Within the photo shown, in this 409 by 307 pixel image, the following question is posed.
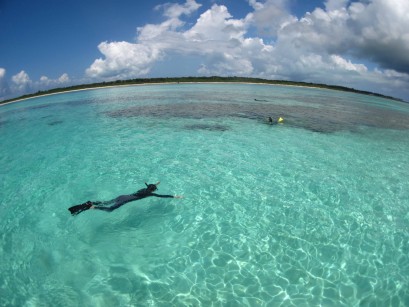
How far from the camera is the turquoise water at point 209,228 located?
6590 millimetres

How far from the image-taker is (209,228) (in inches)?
350

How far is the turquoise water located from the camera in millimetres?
6590

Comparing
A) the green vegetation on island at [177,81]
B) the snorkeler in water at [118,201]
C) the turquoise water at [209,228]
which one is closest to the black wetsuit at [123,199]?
the snorkeler in water at [118,201]

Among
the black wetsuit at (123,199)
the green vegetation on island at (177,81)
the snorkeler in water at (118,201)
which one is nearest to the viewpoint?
the snorkeler in water at (118,201)

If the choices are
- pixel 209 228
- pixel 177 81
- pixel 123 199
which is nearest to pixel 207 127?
pixel 123 199

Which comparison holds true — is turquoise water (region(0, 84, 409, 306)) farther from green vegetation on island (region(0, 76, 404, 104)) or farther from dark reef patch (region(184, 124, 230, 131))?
green vegetation on island (region(0, 76, 404, 104))

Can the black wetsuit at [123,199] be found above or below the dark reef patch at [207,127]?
below

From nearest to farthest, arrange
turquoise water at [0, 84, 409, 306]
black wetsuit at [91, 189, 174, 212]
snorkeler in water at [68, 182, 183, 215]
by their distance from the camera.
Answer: turquoise water at [0, 84, 409, 306] < snorkeler in water at [68, 182, 183, 215] < black wetsuit at [91, 189, 174, 212]

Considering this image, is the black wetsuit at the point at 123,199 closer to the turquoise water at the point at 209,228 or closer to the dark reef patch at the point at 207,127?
the turquoise water at the point at 209,228

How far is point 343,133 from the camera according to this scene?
72.4 ft

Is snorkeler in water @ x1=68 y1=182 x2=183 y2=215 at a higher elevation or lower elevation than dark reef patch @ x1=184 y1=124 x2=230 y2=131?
lower

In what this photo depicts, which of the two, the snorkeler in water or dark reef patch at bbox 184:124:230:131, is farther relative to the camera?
dark reef patch at bbox 184:124:230:131

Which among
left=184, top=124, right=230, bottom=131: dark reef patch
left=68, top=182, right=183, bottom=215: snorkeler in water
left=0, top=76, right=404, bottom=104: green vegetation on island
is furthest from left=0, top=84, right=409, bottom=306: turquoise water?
left=0, top=76, right=404, bottom=104: green vegetation on island

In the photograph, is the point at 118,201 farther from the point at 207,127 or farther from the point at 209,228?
the point at 207,127
